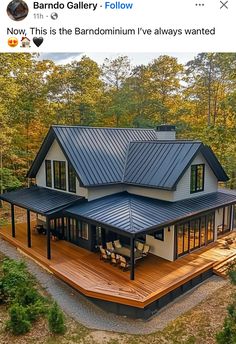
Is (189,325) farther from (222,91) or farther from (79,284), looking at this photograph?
(222,91)

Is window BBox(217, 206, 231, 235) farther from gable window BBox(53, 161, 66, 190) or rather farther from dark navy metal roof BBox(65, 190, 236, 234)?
gable window BBox(53, 161, 66, 190)

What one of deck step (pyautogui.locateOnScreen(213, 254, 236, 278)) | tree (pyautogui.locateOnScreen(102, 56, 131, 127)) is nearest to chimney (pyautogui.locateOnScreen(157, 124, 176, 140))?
deck step (pyautogui.locateOnScreen(213, 254, 236, 278))

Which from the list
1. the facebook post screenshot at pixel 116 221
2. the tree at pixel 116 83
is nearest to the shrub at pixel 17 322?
the facebook post screenshot at pixel 116 221

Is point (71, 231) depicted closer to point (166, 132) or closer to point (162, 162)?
point (162, 162)

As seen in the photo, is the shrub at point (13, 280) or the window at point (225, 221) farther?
the window at point (225, 221)

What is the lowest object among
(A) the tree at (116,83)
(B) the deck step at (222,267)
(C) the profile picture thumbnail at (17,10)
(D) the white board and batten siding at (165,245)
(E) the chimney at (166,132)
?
(B) the deck step at (222,267)

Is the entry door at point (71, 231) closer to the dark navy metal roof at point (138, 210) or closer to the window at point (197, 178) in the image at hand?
the dark navy metal roof at point (138, 210)

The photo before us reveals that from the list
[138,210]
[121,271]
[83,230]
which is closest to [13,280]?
[121,271]
